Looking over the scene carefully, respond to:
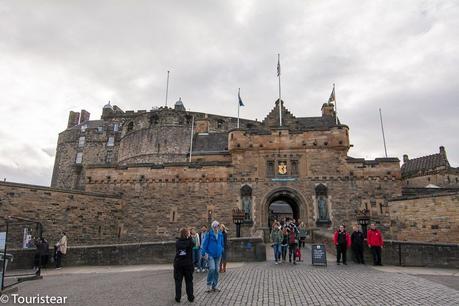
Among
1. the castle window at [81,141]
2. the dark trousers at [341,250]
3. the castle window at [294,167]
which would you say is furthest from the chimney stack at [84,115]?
the dark trousers at [341,250]

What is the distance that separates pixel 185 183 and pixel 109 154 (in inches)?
1380

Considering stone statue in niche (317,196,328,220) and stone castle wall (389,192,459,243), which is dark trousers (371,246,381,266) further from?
stone statue in niche (317,196,328,220)

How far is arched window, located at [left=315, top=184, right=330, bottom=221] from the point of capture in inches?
802

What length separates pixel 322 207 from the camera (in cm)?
2058

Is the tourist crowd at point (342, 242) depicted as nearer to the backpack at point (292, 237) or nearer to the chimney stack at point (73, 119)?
the backpack at point (292, 237)

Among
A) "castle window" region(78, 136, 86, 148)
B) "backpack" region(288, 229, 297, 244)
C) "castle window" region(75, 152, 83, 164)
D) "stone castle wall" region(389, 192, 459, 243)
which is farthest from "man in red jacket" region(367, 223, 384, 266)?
"castle window" region(78, 136, 86, 148)

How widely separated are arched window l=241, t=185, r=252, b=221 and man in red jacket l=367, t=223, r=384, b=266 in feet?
33.8

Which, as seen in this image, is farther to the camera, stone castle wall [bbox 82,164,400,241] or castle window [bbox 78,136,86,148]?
castle window [bbox 78,136,86,148]

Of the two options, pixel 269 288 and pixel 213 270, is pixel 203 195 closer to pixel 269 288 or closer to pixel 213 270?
pixel 269 288

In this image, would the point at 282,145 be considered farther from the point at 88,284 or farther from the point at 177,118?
the point at 177,118

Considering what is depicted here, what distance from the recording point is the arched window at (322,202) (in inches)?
802

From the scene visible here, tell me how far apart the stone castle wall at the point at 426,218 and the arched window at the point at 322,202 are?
3.68 m

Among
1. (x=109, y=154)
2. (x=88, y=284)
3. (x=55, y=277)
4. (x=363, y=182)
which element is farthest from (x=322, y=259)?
(x=109, y=154)

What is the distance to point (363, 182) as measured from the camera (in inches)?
815
